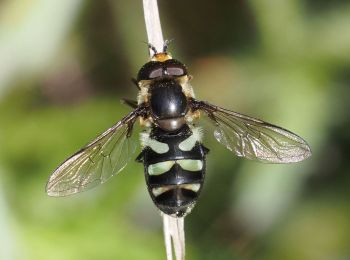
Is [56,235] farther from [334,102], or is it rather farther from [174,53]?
[334,102]

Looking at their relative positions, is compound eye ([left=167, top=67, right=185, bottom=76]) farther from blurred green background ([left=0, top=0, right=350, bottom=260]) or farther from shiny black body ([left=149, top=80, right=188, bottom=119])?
blurred green background ([left=0, top=0, right=350, bottom=260])

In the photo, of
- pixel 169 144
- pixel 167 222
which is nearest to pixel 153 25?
pixel 169 144

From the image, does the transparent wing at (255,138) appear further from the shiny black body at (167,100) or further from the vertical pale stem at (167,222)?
the vertical pale stem at (167,222)

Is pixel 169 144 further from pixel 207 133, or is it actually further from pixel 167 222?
pixel 207 133

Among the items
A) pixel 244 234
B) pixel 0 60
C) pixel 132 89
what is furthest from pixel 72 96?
pixel 244 234

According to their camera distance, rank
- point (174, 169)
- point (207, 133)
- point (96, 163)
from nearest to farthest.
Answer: point (174, 169)
point (96, 163)
point (207, 133)

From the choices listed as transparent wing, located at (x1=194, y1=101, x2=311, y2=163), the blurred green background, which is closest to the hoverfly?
transparent wing, located at (x1=194, y1=101, x2=311, y2=163)

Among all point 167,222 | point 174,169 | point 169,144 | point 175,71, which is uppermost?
point 175,71
